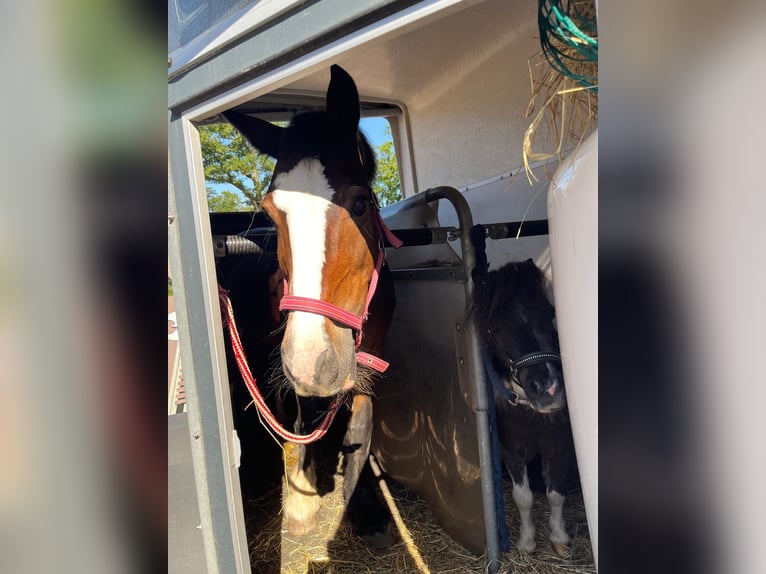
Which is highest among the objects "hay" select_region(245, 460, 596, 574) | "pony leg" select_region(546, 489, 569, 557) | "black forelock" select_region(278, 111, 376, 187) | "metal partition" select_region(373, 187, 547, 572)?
"black forelock" select_region(278, 111, 376, 187)

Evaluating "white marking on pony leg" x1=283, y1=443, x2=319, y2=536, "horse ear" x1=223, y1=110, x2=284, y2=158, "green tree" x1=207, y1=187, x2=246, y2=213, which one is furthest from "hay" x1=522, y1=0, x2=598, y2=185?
"green tree" x1=207, y1=187, x2=246, y2=213

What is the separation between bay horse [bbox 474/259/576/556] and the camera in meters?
1.78

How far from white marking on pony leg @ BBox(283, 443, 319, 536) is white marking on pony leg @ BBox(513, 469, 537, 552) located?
3.91 feet

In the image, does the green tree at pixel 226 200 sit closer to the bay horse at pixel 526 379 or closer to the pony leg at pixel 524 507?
the bay horse at pixel 526 379

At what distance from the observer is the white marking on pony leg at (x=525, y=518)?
2.19 metres

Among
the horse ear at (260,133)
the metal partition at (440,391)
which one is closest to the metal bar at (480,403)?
the metal partition at (440,391)

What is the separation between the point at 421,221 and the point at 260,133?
1.18m

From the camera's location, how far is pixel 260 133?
85.8 inches

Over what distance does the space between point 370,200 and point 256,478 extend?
2321 mm

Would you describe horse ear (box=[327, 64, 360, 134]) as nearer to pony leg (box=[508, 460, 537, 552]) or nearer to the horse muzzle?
the horse muzzle

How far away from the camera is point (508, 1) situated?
204 cm
